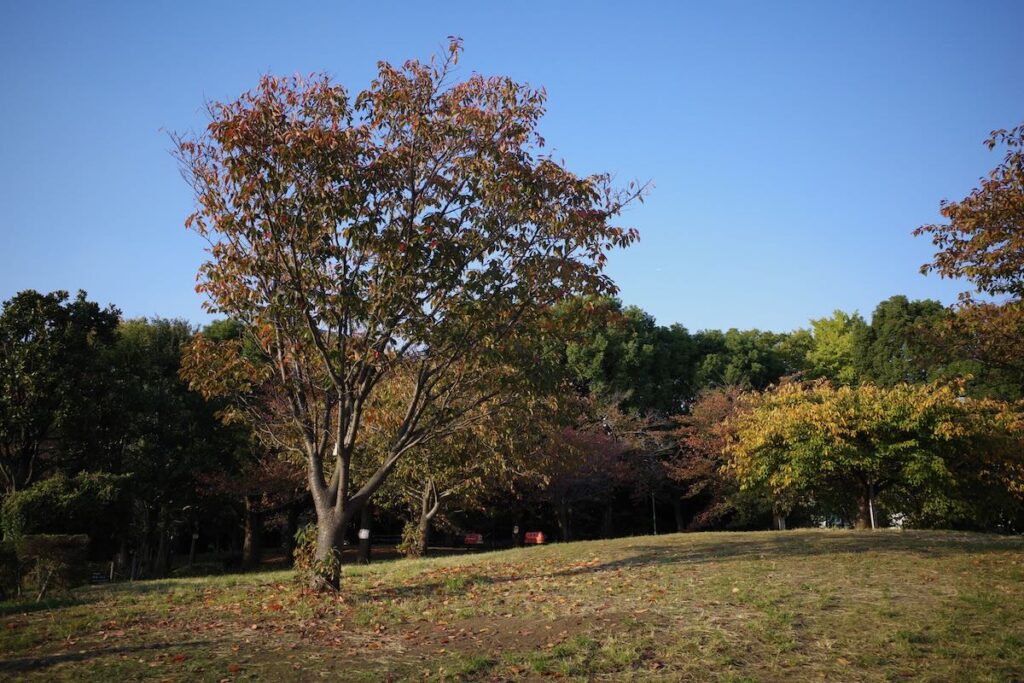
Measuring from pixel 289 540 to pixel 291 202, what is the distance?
2525cm

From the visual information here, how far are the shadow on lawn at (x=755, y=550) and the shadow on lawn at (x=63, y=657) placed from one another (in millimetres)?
3358

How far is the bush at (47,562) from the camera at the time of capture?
12359mm

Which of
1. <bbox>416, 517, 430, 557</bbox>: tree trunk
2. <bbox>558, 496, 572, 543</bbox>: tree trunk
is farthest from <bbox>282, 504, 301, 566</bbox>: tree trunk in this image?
<bbox>558, 496, 572, 543</bbox>: tree trunk

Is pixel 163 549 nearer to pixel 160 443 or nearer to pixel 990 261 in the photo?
pixel 160 443

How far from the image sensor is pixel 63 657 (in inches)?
275

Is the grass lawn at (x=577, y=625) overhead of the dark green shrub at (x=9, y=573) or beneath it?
beneath

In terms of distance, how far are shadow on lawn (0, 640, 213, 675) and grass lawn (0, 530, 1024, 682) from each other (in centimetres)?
2

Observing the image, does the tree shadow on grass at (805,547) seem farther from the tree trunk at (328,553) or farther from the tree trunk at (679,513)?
the tree trunk at (679,513)

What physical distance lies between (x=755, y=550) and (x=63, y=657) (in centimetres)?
1162

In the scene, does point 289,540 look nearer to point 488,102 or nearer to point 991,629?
point 488,102

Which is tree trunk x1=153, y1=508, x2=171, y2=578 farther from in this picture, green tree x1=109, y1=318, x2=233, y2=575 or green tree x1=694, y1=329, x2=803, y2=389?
green tree x1=694, y1=329, x2=803, y2=389

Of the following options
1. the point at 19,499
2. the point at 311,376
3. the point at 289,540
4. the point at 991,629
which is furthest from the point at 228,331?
the point at 991,629

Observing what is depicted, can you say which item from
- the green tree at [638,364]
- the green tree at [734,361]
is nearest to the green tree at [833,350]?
the green tree at [734,361]

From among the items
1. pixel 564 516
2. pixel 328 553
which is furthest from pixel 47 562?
pixel 564 516
